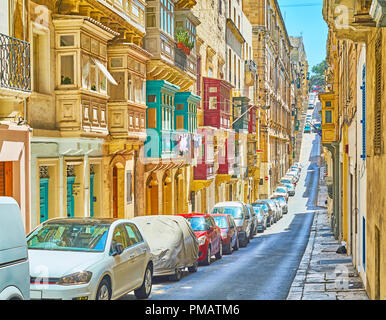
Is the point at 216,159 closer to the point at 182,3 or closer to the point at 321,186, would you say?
the point at 182,3

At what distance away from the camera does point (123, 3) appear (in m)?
22.6

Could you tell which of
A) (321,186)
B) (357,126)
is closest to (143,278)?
(357,126)

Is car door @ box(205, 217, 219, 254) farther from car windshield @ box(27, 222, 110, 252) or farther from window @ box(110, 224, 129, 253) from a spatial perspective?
car windshield @ box(27, 222, 110, 252)

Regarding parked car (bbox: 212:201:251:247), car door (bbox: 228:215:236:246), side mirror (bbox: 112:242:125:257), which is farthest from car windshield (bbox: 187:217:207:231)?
side mirror (bbox: 112:242:125:257)

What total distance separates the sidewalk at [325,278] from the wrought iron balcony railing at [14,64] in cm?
754

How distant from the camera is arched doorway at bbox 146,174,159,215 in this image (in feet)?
94.2

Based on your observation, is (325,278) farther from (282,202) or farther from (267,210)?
(282,202)

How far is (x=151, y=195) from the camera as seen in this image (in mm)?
29609

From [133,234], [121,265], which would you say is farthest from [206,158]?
[121,265]

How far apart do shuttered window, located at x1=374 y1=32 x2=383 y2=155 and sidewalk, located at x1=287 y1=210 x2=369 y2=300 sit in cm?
341

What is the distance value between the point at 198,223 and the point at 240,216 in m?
9.03

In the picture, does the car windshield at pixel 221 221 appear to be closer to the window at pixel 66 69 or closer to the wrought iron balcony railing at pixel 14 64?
the window at pixel 66 69

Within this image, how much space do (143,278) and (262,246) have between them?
57.5 ft

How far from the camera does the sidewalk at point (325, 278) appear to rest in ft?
47.0
